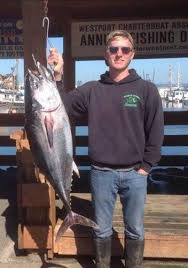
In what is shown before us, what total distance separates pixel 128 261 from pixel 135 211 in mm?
544

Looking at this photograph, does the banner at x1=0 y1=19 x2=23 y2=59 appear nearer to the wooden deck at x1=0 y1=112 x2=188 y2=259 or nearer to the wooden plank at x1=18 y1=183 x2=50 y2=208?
the wooden deck at x1=0 y1=112 x2=188 y2=259

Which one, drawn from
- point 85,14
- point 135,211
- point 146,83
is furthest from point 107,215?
point 85,14

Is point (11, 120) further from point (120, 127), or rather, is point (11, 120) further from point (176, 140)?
point (120, 127)

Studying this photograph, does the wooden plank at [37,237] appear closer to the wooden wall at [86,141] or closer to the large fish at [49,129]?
the large fish at [49,129]

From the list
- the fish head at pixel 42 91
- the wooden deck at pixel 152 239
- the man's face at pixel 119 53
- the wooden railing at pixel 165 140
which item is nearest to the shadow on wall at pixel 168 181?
the wooden railing at pixel 165 140

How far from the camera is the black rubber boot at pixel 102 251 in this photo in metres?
4.84

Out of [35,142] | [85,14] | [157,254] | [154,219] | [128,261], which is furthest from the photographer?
[85,14]

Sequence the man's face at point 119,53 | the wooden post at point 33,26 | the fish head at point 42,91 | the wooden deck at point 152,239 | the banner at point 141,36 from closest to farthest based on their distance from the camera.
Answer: the fish head at point 42,91, the man's face at point 119,53, the wooden deck at point 152,239, the wooden post at point 33,26, the banner at point 141,36

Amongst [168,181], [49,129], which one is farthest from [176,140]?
[49,129]

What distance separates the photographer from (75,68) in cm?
1062

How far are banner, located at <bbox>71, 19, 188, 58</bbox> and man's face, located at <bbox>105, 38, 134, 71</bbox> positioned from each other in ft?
19.6

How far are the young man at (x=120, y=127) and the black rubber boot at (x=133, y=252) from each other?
0.16 metres

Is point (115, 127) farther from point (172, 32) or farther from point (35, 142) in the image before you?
point (172, 32)

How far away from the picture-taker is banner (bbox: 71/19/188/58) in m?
10.2
